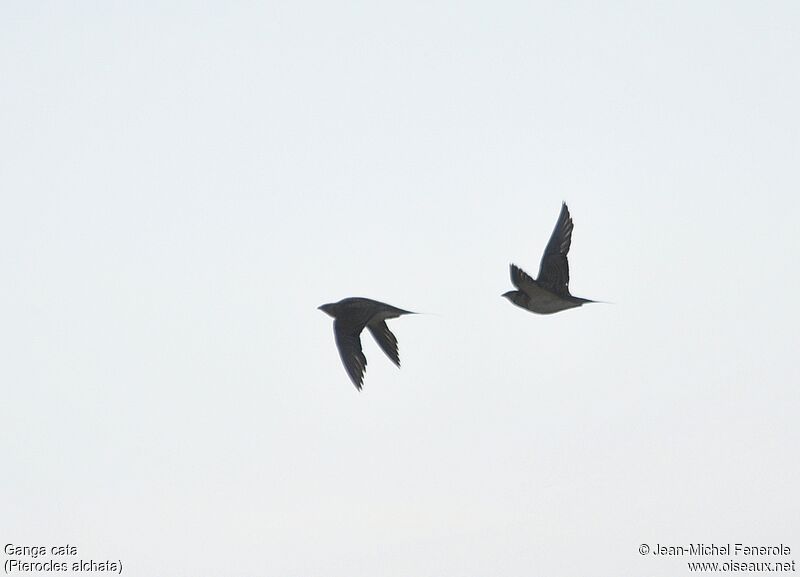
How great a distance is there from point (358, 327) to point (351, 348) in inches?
30.2

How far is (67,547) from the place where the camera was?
34156 mm

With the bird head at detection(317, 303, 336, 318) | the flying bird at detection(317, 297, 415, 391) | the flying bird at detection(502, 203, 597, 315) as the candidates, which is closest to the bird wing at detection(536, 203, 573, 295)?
A: the flying bird at detection(502, 203, 597, 315)

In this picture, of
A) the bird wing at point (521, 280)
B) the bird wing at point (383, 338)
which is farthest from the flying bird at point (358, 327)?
the bird wing at point (521, 280)

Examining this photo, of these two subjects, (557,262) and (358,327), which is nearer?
(557,262)

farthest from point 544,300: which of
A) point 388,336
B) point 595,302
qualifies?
point 388,336

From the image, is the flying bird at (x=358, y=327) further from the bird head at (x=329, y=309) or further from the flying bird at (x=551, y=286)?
the flying bird at (x=551, y=286)

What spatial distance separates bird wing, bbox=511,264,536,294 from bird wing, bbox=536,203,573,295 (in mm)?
404

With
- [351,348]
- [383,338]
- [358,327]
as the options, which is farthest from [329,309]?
[351,348]

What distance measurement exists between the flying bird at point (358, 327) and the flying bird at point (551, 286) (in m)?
2.83

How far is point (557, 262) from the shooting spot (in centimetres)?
3288

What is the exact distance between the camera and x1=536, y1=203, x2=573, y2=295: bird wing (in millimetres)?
32469

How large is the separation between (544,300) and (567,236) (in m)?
2.12

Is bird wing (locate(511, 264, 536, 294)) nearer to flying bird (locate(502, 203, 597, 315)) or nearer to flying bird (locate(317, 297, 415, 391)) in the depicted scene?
flying bird (locate(502, 203, 597, 315))

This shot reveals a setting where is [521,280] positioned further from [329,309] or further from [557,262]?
[329,309]
